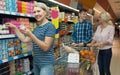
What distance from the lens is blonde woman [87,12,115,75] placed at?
465 cm

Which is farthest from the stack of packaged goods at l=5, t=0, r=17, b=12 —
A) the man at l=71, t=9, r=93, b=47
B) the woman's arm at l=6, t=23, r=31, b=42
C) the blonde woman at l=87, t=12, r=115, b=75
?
the blonde woman at l=87, t=12, r=115, b=75

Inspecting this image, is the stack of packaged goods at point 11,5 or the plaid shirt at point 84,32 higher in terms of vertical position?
the stack of packaged goods at point 11,5

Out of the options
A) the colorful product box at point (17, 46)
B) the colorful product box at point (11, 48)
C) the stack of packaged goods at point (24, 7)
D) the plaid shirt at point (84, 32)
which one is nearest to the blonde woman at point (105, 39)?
the plaid shirt at point (84, 32)

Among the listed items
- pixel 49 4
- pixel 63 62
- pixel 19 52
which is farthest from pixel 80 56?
pixel 49 4

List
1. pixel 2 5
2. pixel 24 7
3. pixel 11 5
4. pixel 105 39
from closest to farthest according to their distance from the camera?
1. pixel 2 5
2. pixel 11 5
3. pixel 24 7
4. pixel 105 39

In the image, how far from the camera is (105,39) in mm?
4711

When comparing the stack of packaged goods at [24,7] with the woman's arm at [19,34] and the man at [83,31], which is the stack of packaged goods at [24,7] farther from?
the man at [83,31]

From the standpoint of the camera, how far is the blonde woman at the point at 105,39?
465 cm

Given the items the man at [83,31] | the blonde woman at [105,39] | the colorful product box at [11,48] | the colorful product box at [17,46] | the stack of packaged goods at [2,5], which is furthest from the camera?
the man at [83,31]

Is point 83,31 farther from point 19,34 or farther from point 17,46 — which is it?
point 19,34

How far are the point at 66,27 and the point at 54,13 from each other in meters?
1.64

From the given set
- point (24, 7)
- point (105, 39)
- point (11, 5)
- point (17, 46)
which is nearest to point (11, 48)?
point (17, 46)

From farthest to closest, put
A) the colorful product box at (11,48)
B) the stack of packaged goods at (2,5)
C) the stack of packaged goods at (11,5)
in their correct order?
the colorful product box at (11,48) → the stack of packaged goods at (11,5) → the stack of packaged goods at (2,5)

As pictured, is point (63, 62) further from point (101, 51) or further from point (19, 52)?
point (101, 51)
